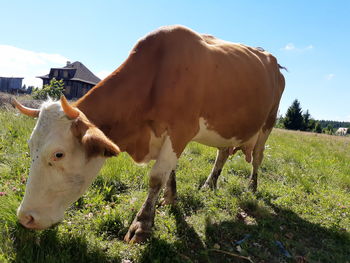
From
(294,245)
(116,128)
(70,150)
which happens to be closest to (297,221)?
(294,245)

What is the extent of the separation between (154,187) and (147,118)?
2.56 feet

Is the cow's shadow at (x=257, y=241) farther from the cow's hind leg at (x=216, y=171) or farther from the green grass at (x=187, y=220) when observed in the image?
the cow's hind leg at (x=216, y=171)

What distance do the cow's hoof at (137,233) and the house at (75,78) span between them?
39.7 meters

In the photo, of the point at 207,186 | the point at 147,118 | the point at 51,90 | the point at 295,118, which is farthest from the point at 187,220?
the point at 295,118

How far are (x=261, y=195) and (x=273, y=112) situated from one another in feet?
5.72

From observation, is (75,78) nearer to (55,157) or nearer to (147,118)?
(147,118)

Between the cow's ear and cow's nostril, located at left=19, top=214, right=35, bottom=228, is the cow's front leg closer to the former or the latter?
the cow's ear

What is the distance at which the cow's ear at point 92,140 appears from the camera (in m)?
2.09

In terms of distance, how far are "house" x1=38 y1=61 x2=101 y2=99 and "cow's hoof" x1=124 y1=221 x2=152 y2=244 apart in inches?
1563

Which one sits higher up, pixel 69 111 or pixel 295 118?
pixel 295 118

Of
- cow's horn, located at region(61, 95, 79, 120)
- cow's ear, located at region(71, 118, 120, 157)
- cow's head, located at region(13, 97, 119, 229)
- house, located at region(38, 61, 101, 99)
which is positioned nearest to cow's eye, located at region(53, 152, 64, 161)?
cow's head, located at region(13, 97, 119, 229)

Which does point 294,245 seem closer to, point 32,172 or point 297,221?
point 297,221

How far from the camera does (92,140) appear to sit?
6.97 feet

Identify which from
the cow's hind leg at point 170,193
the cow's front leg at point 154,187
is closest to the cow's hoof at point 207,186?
the cow's hind leg at point 170,193
